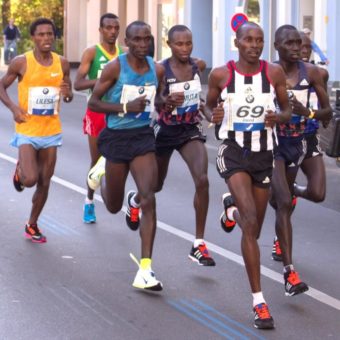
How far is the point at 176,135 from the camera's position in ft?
31.0

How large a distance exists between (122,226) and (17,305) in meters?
3.22

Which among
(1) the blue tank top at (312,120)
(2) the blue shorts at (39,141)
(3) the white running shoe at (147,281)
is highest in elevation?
(1) the blue tank top at (312,120)

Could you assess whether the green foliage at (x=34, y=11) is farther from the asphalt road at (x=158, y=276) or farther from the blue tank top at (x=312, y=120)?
the blue tank top at (x=312, y=120)

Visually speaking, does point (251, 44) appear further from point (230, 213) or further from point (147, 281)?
point (147, 281)

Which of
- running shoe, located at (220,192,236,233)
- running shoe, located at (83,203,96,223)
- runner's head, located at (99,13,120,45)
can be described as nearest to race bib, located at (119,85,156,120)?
running shoe, located at (220,192,236,233)

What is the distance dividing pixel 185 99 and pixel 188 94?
6 cm

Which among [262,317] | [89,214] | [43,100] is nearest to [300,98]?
[262,317]

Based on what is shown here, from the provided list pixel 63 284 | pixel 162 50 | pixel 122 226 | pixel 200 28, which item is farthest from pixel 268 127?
pixel 162 50

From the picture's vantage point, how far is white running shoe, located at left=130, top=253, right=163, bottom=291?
27.0 feet

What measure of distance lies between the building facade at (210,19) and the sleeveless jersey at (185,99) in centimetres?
1800

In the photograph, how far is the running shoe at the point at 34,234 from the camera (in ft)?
33.4

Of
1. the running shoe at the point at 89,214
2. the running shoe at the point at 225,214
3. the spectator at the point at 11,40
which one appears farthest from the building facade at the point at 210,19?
the running shoe at the point at 225,214

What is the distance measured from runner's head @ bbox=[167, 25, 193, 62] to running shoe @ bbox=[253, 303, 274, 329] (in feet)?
8.80

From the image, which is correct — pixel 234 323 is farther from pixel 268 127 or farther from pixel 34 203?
pixel 34 203
